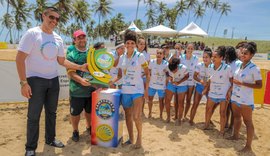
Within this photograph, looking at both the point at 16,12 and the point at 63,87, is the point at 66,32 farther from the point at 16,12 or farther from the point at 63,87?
the point at 63,87

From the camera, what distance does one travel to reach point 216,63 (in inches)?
188

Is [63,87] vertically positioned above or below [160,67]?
below

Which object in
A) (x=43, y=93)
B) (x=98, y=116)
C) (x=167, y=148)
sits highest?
(x=43, y=93)

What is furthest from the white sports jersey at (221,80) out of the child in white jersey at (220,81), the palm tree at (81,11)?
the palm tree at (81,11)

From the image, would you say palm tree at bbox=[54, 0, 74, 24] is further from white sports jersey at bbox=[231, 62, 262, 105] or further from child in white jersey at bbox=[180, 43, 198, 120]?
white sports jersey at bbox=[231, 62, 262, 105]

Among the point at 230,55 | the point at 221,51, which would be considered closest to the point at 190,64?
the point at 230,55

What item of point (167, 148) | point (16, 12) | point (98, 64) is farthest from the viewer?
point (16, 12)

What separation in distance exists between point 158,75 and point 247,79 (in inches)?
77.9

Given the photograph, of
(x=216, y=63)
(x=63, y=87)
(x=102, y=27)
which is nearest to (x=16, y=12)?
(x=102, y=27)

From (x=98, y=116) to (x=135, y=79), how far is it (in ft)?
2.75

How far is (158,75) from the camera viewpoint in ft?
18.1

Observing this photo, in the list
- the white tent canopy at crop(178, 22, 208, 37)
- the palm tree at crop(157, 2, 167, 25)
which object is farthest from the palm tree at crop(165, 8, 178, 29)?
the white tent canopy at crop(178, 22, 208, 37)

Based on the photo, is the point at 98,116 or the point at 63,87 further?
the point at 63,87

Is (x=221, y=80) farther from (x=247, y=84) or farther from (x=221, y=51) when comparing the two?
(x=247, y=84)
